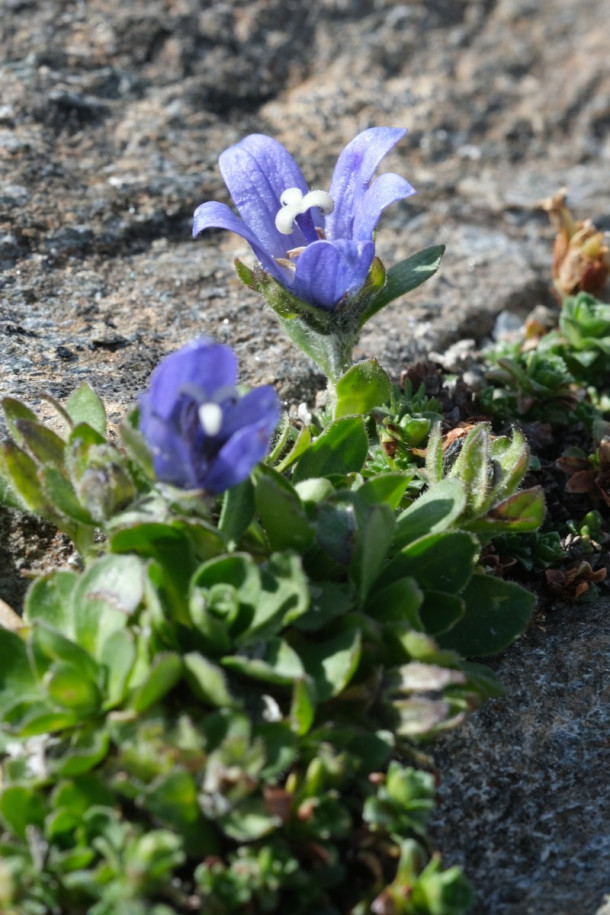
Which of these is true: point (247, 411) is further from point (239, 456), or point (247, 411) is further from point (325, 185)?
point (325, 185)

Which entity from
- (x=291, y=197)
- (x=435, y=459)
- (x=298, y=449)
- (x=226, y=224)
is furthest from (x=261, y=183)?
(x=435, y=459)

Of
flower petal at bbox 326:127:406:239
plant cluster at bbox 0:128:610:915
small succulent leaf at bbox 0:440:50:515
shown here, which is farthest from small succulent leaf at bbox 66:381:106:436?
flower petal at bbox 326:127:406:239

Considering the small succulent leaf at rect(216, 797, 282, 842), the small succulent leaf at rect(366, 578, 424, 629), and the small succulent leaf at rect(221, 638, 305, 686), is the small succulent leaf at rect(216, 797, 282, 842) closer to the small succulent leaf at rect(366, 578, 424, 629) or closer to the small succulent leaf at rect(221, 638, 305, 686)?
the small succulent leaf at rect(221, 638, 305, 686)

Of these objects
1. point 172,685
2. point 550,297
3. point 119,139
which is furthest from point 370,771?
point 119,139

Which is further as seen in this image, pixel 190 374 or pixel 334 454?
pixel 334 454

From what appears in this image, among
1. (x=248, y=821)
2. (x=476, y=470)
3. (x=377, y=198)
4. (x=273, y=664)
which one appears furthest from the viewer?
(x=377, y=198)

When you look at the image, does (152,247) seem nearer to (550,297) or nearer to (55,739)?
(550,297)

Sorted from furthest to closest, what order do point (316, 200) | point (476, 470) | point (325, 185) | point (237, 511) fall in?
point (325, 185) < point (316, 200) < point (476, 470) < point (237, 511)
